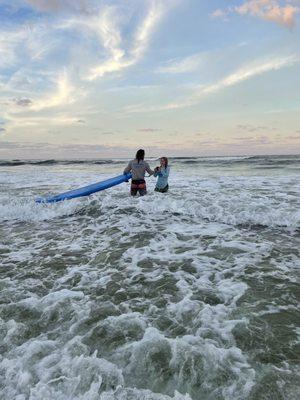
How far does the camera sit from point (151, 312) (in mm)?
4484

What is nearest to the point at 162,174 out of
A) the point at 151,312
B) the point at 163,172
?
the point at 163,172

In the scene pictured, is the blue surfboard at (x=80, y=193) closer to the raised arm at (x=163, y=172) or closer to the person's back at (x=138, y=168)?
Result: the person's back at (x=138, y=168)

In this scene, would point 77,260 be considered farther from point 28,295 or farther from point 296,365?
point 296,365

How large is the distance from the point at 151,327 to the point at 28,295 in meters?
2.06

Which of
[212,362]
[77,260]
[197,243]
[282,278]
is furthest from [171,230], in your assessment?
[212,362]

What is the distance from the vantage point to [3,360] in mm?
3455

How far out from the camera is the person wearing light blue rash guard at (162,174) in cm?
1201

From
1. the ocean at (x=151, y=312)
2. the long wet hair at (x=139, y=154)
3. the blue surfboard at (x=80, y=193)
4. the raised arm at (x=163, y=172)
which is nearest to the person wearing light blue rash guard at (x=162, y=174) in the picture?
the raised arm at (x=163, y=172)

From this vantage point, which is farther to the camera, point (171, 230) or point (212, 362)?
point (171, 230)

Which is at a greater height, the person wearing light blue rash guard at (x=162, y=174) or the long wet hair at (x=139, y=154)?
the long wet hair at (x=139, y=154)

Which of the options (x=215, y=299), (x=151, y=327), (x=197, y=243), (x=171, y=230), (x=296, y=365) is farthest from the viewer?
(x=171, y=230)

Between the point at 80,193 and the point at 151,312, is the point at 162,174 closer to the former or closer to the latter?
the point at 80,193

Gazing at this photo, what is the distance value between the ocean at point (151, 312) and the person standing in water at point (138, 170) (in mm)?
2983

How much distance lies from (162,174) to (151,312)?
8.34 metres
